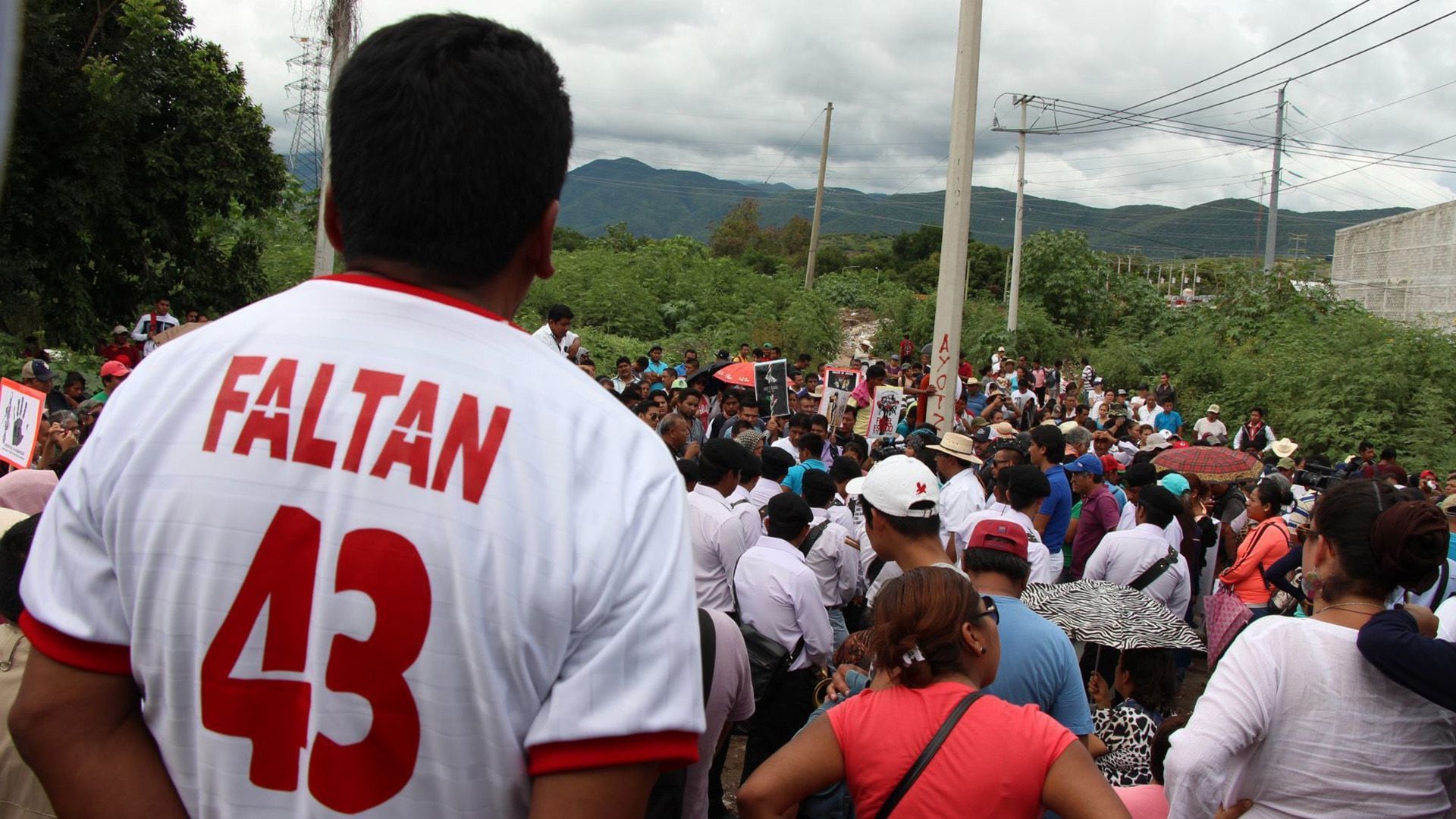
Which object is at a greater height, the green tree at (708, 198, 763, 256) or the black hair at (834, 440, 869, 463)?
the green tree at (708, 198, 763, 256)

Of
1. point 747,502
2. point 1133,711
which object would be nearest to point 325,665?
point 1133,711

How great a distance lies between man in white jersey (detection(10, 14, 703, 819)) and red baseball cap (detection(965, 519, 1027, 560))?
2729mm

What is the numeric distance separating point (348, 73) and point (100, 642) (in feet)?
2.47

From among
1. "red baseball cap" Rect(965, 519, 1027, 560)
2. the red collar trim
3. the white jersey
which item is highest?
the red collar trim

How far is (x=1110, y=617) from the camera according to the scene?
14.4ft

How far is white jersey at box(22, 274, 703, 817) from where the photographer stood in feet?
3.90

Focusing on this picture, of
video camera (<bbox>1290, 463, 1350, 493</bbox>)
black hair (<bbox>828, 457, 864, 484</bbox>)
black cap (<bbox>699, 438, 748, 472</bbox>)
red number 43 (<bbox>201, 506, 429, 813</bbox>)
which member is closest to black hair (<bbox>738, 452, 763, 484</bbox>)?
black cap (<bbox>699, 438, 748, 472</bbox>)

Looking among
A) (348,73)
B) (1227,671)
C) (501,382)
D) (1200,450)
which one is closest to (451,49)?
(348,73)

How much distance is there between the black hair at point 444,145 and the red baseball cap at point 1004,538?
9.13 ft

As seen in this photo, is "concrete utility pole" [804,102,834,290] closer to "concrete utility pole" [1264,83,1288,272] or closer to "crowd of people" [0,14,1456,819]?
"concrete utility pole" [1264,83,1288,272]

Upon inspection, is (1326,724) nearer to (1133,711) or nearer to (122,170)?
(1133,711)

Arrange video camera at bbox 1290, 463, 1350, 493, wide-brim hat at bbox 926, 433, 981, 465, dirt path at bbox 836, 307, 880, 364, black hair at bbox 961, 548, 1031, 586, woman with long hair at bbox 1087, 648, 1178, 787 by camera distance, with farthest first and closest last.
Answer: dirt path at bbox 836, 307, 880, 364 < video camera at bbox 1290, 463, 1350, 493 < wide-brim hat at bbox 926, 433, 981, 465 < woman with long hair at bbox 1087, 648, 1178, 787 < black hair at bbox 961, 548, 1031, 586

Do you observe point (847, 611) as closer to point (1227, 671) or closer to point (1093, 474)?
point (1093, 474)

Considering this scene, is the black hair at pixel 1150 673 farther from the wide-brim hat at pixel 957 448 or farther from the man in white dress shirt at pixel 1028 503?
the wide-brim hat at pixel 957 448
